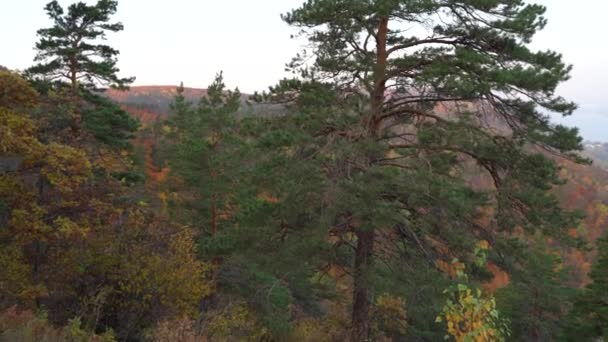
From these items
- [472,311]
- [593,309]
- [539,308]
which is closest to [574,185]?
[539,308]

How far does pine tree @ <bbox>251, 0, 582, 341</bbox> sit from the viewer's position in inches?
353

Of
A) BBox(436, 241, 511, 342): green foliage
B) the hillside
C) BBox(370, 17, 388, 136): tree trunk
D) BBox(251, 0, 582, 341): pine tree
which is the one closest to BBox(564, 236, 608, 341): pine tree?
the hillside

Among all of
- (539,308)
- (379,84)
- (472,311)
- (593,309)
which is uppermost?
(379,84)

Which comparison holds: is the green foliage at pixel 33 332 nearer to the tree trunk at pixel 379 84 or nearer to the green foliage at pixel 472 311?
the green foliage at pixel 472 311

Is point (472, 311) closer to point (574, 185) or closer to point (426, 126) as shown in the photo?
point (426, 126)

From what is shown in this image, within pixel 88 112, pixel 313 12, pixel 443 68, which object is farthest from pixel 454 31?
pixel 88 112

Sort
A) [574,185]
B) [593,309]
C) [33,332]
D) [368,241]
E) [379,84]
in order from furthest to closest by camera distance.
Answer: [574,185] → [593,309] → [379,84] → [368,241] → [33,332]

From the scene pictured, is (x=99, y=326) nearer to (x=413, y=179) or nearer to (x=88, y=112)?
(x=413, y=179)

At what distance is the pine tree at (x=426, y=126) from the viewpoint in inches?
353

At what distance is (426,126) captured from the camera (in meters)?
9.84

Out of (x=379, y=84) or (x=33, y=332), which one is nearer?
(x=33, y=332)

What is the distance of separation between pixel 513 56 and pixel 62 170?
10.3 m

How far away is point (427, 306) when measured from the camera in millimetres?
9195

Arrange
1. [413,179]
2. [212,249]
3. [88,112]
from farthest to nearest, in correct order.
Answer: [88,112]
[212,249]
[413,179]
